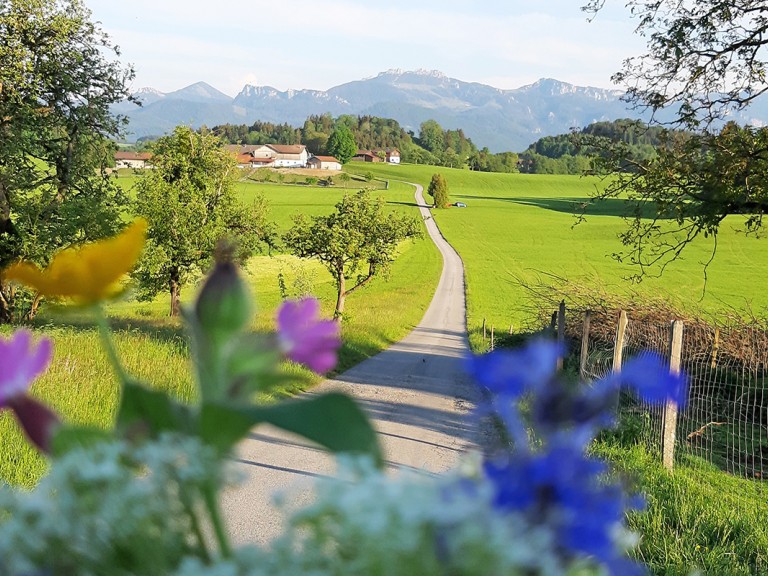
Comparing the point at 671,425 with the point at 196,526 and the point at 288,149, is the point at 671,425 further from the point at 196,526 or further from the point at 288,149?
the point at 288,149

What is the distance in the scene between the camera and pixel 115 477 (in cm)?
35

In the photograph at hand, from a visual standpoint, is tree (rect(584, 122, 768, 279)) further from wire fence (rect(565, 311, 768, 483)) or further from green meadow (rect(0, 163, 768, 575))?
wire fence (rect(565, 311, 768, 483))

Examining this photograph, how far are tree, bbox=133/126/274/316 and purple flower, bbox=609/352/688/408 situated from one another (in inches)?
843

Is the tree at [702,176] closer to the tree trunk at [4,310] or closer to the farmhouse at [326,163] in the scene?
the tree trunk at [4,310]

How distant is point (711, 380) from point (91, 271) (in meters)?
13.3

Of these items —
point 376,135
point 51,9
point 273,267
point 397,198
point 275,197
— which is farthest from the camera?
point 376,135

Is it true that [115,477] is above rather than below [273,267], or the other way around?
above

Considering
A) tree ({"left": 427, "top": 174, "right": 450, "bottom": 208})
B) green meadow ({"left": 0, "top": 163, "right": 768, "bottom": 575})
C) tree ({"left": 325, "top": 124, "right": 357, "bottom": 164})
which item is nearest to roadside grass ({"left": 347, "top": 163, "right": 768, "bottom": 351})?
green meadow ({"left": 0, "top": 163, "right": 768, "bottom": 575})

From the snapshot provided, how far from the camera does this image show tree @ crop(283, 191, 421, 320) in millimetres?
22641

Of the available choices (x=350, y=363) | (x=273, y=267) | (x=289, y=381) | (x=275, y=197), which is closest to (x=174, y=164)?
(x=350, y=363)

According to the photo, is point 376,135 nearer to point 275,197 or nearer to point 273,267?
point 275,197

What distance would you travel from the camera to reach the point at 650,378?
422 millimetres

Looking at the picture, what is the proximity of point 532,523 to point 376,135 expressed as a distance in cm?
15842

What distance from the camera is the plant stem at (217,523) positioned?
0.39 metres
